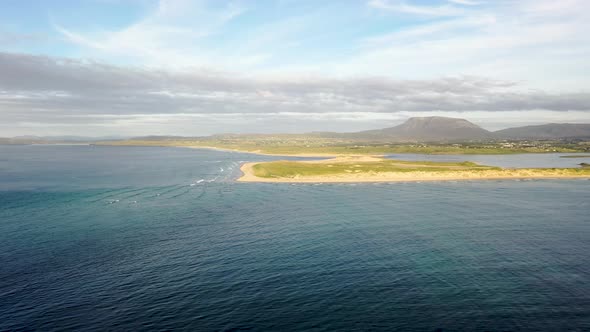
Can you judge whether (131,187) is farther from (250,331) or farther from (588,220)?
(588,220)

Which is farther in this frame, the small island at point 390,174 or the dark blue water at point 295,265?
the small island at point 390,174

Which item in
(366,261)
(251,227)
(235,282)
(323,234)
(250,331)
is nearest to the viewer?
(250,331)

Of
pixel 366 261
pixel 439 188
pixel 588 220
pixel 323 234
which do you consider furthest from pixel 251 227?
pixel 439 188

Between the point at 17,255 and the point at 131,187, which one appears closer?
the point at 17,255

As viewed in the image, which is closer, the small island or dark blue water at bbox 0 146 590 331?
dark blue water at bbox 0 146 590 331

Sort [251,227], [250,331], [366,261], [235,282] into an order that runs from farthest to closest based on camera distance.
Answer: [251,227] → [366,261] → [235,282] → [250,331]

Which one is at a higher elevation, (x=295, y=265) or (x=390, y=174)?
(x=390, y=174)

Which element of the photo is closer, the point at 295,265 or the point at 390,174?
the point at 295,265
